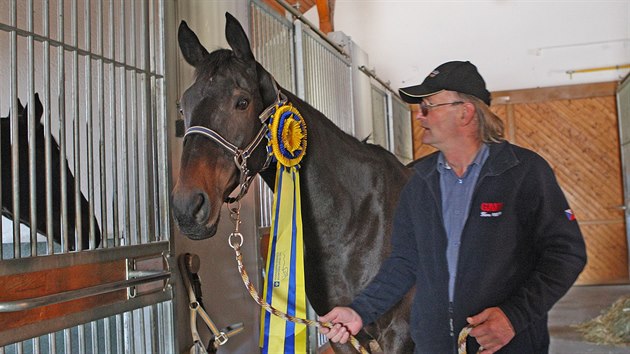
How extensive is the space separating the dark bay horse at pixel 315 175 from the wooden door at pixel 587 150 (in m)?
6.72

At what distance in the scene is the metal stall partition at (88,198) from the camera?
4.78ft

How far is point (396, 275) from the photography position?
1.48 m

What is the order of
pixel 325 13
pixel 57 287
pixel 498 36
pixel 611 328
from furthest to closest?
pixel 498 36, pixel 325 13, pixel 611 328, pixel 57 287

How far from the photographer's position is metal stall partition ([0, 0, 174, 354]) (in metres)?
1.46

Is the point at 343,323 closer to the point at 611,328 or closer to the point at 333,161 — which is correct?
the point at 333,161

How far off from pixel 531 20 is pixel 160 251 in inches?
293

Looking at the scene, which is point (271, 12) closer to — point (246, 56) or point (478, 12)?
point (246, 56)

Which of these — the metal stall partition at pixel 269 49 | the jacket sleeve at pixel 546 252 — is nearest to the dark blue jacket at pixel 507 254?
the jacket sleeve at pixel 546 252

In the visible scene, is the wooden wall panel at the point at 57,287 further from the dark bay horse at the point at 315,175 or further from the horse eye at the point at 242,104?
the horse eye at the point at 242,104

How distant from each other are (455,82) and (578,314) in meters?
5.38

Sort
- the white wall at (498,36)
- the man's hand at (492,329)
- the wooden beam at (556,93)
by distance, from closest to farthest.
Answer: the man's hand at (492,329) → the white wall at (498,36) → the wooden beam at (556,93)

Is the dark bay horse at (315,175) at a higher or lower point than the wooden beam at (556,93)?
lower

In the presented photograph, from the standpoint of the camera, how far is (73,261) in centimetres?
158

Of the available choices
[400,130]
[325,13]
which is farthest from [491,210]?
[400,130]
